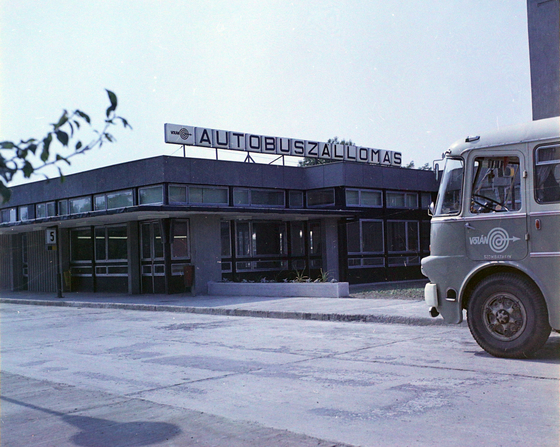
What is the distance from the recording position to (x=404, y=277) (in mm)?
28859

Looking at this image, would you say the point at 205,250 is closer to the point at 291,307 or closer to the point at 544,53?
the point at 291,307

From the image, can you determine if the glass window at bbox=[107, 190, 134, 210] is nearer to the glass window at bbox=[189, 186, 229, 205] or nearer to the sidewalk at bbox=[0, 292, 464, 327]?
the glass window at bbox=[189, 186, 229, 205]

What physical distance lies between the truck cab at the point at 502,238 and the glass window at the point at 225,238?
1580 centimetres

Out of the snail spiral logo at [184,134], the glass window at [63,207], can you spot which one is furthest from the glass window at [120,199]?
the glass window at [63,207]

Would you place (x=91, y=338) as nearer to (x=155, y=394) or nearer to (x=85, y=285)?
(x=155, y=394)

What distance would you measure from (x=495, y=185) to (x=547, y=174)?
0.73 m

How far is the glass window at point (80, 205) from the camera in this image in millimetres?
27023

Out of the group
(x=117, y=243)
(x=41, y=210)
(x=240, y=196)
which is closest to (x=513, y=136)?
(x=240, y=196)

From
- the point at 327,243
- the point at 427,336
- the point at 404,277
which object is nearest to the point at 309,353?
the point at 427,336

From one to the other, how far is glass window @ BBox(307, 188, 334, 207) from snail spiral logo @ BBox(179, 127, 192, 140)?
5.83 m

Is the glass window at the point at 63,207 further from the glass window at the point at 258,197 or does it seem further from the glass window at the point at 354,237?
the glass window at the point at 354,237

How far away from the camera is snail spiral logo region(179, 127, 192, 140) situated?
25609mm

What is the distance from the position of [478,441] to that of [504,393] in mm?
1706

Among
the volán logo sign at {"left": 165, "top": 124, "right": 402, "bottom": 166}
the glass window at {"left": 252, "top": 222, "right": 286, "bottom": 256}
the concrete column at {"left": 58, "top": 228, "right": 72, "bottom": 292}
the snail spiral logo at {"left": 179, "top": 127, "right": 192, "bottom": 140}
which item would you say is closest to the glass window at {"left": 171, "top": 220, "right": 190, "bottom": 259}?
the glass window at {"left": 252, "top": 222, "right": 286, "bottom": 256}
